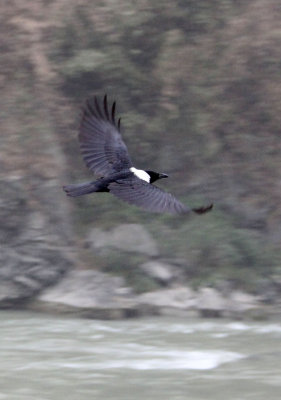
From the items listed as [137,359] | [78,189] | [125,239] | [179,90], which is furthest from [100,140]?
[179,90]

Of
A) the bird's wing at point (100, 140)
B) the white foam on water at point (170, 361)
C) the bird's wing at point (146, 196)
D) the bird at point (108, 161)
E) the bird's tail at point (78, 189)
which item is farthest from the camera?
the white foam on water at point (170, 361)

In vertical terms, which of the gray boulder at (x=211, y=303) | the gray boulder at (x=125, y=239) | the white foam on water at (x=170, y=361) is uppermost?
the gray boulder at (x=125, y=239)

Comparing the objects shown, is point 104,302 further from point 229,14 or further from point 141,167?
point 229,14

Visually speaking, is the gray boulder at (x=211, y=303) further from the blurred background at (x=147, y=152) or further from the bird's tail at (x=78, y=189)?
the bird's tail at (x=78, y=189)

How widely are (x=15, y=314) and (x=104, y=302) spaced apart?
0.71 meters

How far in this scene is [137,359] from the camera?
605cm

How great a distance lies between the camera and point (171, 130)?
27.4ft

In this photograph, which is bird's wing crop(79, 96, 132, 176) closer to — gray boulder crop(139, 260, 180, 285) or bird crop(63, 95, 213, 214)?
bird crop(63, 95, 213, 214)

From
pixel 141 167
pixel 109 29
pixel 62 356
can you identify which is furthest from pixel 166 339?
pixel 109 29

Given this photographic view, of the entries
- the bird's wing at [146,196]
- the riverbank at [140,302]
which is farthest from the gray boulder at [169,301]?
the bird's wing at [146,196]

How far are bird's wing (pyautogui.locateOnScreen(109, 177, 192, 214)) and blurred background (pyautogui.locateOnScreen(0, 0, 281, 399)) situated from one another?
2576 millimetres

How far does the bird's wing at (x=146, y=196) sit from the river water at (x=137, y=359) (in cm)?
122

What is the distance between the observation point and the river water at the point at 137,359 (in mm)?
5344

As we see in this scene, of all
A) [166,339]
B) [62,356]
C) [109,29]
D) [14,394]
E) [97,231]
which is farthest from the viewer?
[109,29]
